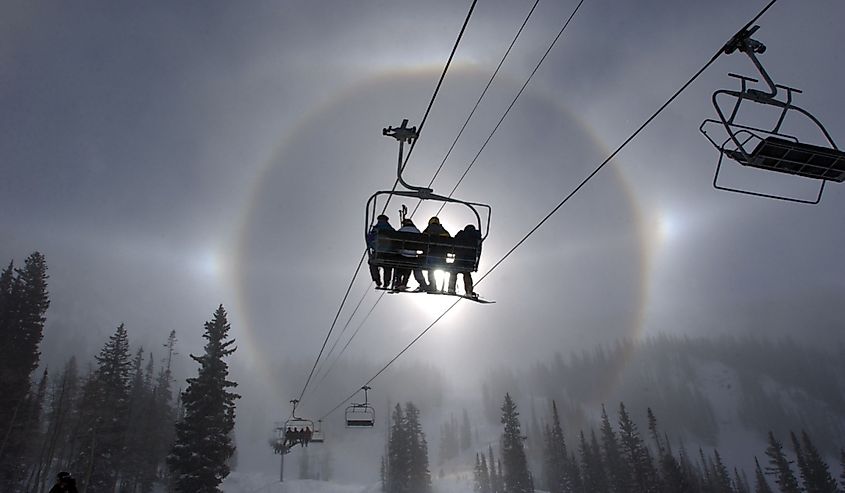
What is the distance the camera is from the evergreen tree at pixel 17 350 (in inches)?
1544

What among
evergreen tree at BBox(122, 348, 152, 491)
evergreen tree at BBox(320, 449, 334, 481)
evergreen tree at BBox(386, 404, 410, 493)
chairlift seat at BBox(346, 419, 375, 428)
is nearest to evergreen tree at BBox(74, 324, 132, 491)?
evergreen tree at BBox(122, 348, 152, 491)

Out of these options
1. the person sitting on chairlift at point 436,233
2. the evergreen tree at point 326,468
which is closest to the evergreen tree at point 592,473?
the person sitting on chairlift at point 436,233

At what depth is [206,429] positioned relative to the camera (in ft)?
111

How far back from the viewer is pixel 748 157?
6.62 meters

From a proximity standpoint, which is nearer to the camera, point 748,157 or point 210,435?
point 748,157

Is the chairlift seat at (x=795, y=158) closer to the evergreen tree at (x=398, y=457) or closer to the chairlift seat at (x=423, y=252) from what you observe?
the chairlift seat at (x=423, y=252)

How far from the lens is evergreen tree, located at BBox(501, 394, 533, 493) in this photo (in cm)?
6500

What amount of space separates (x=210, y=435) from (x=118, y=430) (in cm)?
1642

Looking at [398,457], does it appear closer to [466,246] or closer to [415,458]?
[415,458]

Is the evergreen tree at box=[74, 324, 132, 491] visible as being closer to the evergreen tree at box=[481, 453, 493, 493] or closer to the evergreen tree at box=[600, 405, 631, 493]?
the evergreen tree at box=[600, 405, 631, 493]

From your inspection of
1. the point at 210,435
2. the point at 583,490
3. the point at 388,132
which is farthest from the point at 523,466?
the point at 388,132

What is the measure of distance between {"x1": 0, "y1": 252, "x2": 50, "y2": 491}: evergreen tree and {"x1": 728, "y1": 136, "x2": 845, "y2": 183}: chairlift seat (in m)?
50.3

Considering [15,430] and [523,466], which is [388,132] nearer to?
[15,430]

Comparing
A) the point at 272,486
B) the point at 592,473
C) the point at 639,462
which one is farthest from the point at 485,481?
the point at 639,462
